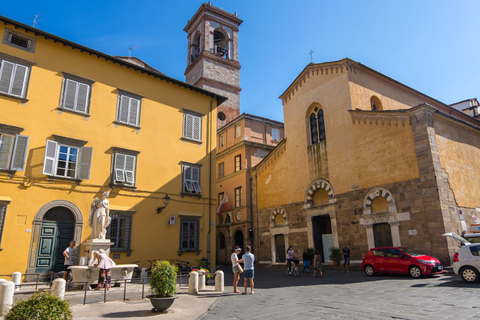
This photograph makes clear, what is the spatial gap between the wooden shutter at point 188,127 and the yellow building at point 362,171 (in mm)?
8442

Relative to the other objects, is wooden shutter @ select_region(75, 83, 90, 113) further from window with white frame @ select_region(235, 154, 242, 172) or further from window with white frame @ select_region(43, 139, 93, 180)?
window with white frame @ select_region(235, 154, 242, 172)

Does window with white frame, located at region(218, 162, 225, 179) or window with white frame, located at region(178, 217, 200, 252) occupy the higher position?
window with white frame, located at region(218, 162, 225, 179)

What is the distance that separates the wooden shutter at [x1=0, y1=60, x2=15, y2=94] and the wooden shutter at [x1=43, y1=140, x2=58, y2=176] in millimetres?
2671

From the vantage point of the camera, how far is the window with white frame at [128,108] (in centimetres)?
1666

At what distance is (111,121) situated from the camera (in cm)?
1620

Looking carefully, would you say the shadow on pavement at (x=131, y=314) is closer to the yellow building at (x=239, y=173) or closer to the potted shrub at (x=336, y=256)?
the potted shrub at (x=336, y=256)

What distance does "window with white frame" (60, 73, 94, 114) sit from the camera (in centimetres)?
1500

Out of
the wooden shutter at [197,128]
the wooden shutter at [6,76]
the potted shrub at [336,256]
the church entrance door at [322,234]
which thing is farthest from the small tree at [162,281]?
the church entrance door at [322,234]

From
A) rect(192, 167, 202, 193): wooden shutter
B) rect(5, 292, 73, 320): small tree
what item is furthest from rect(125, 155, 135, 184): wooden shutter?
rect(5, 292, 73, 320): small tree

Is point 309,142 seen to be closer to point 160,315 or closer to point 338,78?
point 338,78

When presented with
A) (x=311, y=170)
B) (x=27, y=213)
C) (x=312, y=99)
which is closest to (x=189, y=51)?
(x=312, y=99)

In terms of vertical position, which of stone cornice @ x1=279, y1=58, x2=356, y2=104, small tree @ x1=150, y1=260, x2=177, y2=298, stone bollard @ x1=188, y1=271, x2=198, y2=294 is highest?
stone cornice @ x1=279, y1=58, x2=356, y2=104

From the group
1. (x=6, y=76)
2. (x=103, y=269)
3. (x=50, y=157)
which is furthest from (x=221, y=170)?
(x=103, y=269)

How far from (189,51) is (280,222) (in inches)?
1145
